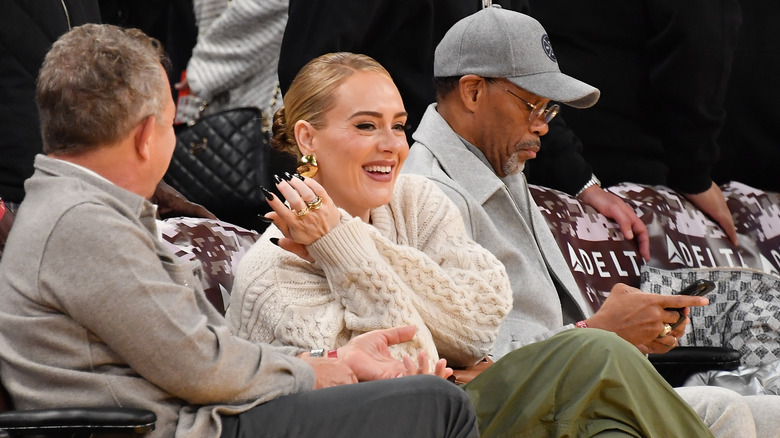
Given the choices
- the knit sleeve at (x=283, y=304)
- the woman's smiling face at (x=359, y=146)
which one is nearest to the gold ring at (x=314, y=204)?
the knit sleeve at (x=283, y=304)

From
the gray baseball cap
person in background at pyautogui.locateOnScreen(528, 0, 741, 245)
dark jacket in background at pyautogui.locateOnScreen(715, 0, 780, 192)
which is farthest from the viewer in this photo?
dark jacket in background at pyautogui.locateOnScreen(715, 0, 780, 192)

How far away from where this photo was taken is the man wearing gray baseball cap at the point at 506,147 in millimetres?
3471

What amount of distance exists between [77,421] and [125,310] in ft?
0.68

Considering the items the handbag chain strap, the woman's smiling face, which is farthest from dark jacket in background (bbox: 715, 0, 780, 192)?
the woman's smiling face

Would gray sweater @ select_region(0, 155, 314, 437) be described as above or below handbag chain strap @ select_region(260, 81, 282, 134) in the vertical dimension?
above

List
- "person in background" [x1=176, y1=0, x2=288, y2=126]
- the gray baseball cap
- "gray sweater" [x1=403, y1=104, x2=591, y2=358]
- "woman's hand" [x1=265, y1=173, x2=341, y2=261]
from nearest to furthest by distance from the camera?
"woman's hand" [x1=265, y1=173, x2=341, y2=261] < "gray sweater" [x1=403, y1=104, x2=591, y2=358] < the gray baseball cap < "person in background" [x1=176, y1=0, x2=288, y2=126]

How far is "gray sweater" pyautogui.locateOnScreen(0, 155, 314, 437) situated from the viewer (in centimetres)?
216

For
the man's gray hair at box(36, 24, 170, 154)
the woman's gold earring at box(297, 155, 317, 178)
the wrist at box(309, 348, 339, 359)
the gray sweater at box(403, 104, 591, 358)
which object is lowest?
the gray sweater at box(403, 104, 591, 358)

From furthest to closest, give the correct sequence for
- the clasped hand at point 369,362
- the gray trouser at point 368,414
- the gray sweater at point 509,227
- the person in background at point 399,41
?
the person in background at point 399,41
the gray sweater at point 509,227
the clasped hand at point 369,362
the gray trouser at point 368,414

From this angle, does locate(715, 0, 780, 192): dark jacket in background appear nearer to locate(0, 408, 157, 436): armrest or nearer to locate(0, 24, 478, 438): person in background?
locate(0, 24, 478, 438): person in background

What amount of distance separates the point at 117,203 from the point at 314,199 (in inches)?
22.2

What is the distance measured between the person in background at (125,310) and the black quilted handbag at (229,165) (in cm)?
158

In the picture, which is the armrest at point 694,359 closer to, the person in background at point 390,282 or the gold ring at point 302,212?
the person in background at point 390,282

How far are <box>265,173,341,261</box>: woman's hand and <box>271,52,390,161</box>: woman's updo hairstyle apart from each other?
0.32 m
